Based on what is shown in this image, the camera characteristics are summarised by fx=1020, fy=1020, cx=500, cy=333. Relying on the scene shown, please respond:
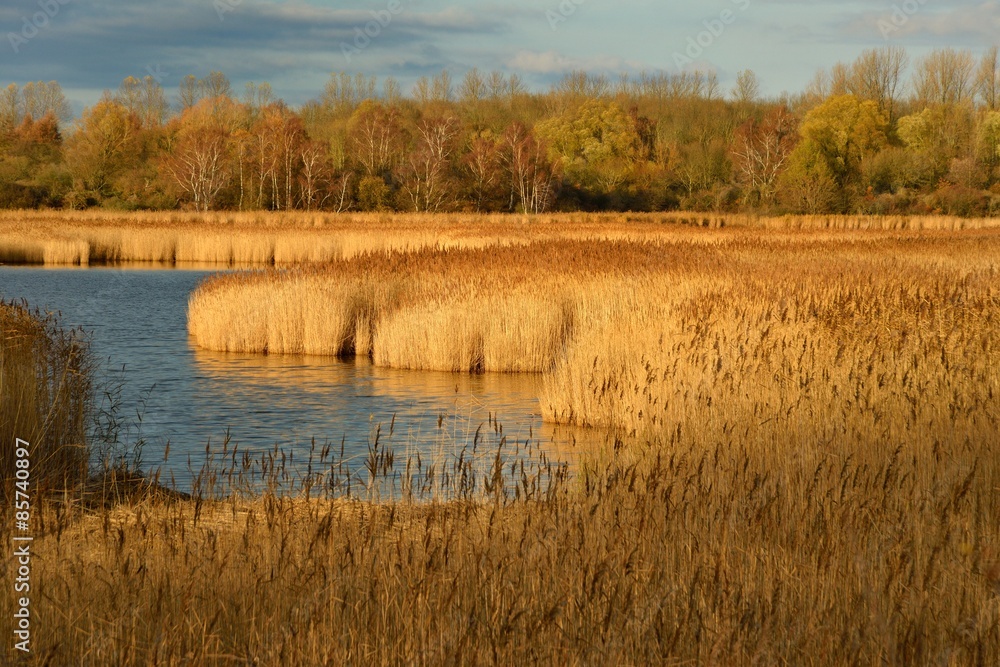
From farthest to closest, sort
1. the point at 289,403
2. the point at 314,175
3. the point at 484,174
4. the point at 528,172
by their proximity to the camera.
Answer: the point at 484,174, the point at 528,172, the point at 314,175, the point at 289,403

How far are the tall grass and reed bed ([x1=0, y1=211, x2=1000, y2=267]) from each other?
1916 centimetres

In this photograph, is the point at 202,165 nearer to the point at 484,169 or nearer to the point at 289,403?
the point at 484,169

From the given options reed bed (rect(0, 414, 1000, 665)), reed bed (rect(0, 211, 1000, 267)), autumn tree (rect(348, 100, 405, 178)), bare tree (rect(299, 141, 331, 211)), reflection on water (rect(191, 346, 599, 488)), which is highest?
autumn tree (rect(348, 100, 405, 178))

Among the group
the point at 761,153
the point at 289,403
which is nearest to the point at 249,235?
the point at 289,403

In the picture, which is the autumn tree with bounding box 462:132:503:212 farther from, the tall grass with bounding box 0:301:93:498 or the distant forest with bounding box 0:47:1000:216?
the tall grass with bounding box 0:301:93:498

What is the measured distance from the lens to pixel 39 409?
7.23 meters

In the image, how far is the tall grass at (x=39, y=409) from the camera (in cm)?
671

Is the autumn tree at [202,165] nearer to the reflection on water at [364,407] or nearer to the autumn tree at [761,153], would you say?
the autumn tree at [761,153]

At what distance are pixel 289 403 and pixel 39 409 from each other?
465cm

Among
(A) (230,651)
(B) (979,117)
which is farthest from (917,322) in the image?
(B) (979,117)

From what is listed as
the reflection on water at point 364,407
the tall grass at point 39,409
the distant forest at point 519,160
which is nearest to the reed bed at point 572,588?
the tall grass at point 39,409

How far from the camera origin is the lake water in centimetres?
920

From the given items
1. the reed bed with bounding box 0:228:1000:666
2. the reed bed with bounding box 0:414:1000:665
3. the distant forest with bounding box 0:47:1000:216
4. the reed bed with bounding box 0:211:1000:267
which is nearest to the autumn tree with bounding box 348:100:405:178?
the distant forest with bounding box 0:47:1000:216

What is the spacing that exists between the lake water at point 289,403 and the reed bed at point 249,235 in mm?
12656
